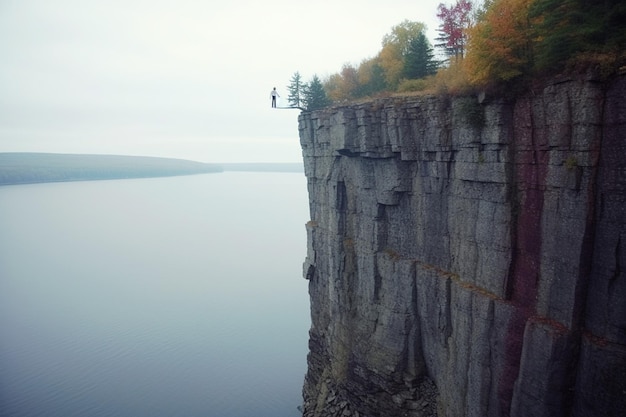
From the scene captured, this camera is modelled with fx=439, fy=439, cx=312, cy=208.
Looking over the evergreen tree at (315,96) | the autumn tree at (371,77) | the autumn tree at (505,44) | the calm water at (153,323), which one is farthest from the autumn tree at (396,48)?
the calm water at (153,323)

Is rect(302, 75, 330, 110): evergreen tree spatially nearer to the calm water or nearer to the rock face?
the rock face

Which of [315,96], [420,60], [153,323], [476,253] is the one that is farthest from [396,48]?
[153,323]

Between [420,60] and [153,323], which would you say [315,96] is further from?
[153,323]

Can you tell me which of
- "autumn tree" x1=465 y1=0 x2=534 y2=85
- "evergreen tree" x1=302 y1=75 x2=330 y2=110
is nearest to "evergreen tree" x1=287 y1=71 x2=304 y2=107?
"evergreen tree" x1=302 y1=75 x2=330 y2=110

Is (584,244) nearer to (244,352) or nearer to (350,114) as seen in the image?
(350,114)

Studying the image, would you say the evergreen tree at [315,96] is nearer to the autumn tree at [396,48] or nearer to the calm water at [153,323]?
the autumn tree at [396,48]
